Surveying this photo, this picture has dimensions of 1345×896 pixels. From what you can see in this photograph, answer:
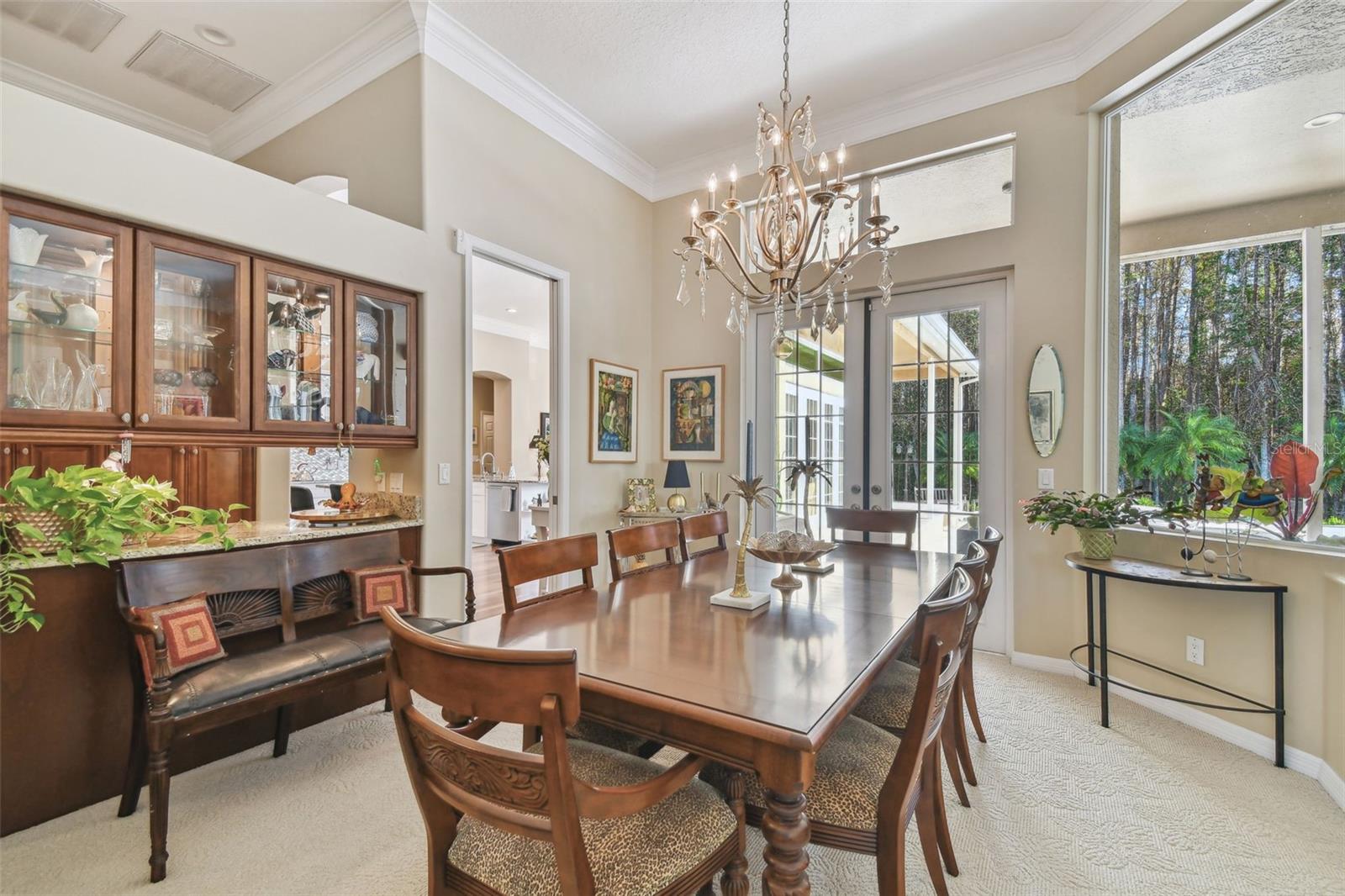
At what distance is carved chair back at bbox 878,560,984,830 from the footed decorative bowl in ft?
1.91

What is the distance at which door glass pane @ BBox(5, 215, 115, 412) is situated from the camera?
Result: 200 cm

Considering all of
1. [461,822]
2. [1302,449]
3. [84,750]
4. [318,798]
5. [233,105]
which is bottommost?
[318,798]

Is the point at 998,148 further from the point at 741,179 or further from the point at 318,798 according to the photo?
the point at 318,798

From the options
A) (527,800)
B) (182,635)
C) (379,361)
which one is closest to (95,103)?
(379,361)

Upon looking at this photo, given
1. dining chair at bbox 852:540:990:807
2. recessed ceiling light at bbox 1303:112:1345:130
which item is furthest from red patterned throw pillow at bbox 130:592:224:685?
recessed ceiling light at bbox 1303:112:1345:130

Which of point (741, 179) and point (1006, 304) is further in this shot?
point (741, 179)

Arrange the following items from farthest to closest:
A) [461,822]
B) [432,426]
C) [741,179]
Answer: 1. [741,179]
2. [432,426]
3. [461,822]

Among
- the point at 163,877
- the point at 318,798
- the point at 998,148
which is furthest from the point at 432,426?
the point at 998,148

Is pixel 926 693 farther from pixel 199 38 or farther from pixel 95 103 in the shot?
pixel 95 103

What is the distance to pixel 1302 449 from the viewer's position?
8.07 feet

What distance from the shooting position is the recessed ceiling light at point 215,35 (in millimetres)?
3209

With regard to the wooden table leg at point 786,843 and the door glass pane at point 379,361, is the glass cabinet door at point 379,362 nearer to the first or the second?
the door glass pane at point 379,361

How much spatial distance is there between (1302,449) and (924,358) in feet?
5.93

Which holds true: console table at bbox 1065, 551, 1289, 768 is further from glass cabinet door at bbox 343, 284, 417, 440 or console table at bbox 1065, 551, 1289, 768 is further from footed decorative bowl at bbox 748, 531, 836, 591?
glass cabinet door at bbox 343, 284, 417, 440
